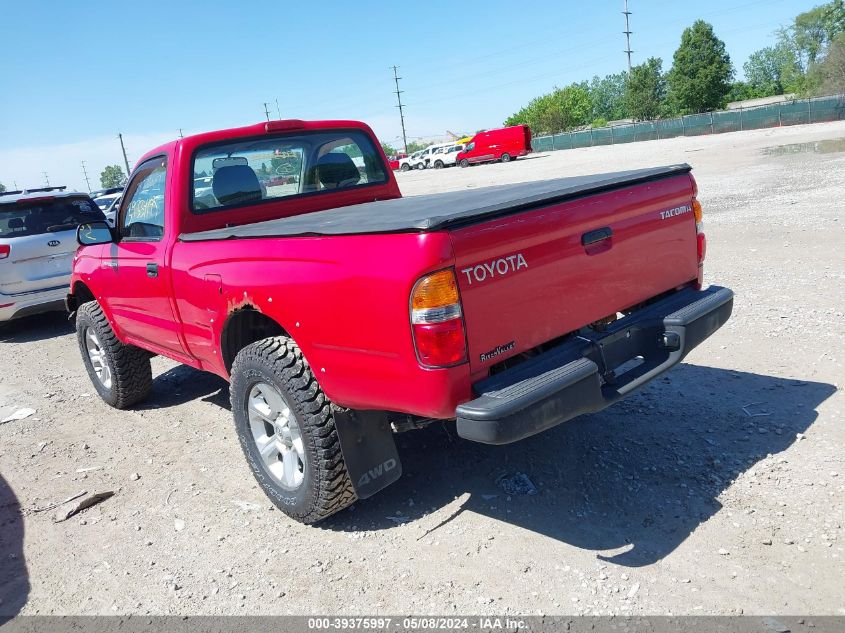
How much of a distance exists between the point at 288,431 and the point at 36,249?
22.1 ft

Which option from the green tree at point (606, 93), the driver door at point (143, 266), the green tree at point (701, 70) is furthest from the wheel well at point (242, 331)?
the green tree at point (606, 93)

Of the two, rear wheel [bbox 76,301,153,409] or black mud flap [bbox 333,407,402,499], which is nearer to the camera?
black mud flap [bbox 333,407,402,499]

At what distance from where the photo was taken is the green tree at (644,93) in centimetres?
7138

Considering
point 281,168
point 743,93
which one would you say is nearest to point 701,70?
point 743,93

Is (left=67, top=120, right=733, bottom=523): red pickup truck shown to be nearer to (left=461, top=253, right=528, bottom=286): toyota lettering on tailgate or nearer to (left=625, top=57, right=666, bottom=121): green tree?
(left=461, top=253, right=528, bottom=286): toyota lettering on tailgate

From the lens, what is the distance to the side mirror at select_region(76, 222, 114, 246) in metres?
4.93

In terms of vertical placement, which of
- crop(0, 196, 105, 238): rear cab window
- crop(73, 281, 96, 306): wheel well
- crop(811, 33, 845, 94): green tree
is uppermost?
crop(811, 33, 845, 94): green tree

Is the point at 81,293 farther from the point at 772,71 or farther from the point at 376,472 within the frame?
the point at 772,71

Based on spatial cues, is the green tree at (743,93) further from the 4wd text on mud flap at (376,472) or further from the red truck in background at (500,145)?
the 4wd text on mud flap at (376,472)

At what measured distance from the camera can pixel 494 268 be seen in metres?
2.75

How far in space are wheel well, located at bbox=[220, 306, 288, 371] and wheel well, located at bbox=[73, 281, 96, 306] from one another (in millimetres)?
2733

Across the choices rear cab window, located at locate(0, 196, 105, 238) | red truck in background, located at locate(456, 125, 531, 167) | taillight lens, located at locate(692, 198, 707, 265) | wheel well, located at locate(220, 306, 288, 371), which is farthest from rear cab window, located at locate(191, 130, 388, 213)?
red truck in background, located at locate(456, 125, 531, 167)

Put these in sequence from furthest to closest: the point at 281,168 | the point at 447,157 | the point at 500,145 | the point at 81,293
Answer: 1. the point at 447,157
2. the point at 500,145
3. the point at 81,293
4. the point at 281,168

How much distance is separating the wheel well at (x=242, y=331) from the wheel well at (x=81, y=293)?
2733 millimetres
